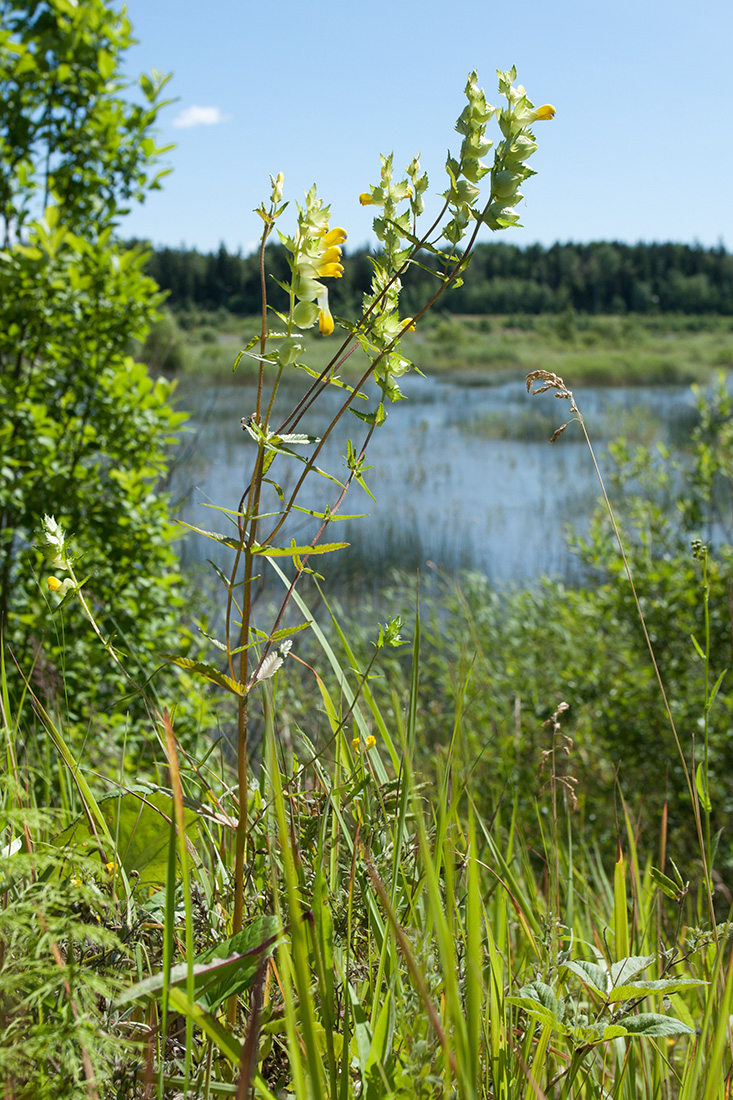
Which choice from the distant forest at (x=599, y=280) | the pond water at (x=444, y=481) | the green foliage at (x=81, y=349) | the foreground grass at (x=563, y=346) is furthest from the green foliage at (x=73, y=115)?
the distant forest at (x=599, y=280)

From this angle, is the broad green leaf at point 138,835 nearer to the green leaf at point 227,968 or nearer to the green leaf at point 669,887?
the green leaf at point 227,968

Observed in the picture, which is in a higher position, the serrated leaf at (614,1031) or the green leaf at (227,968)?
the green leaf at (227,968)

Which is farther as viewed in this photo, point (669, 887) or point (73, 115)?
point (73, 115)

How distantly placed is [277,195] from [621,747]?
127 inches

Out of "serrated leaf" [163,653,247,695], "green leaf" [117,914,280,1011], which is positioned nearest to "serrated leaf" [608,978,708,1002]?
"green leaf" [117,914,280,1011]

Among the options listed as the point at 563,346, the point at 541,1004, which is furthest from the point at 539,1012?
the point at 563,346

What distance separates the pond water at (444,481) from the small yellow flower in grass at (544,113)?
417 cm

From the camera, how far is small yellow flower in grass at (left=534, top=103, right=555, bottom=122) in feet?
2.23

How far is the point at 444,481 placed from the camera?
11055mm

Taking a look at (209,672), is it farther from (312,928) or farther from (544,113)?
(544,113)

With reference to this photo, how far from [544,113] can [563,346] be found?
106 feet

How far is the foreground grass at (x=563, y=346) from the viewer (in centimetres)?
2092

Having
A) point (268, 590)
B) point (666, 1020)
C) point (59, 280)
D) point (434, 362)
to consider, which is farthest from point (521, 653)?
point (434, 362)

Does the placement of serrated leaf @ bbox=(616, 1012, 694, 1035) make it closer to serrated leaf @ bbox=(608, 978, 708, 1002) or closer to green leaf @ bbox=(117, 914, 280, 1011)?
serrated leaf @ bbox=(608, 978, 708, 1002)
